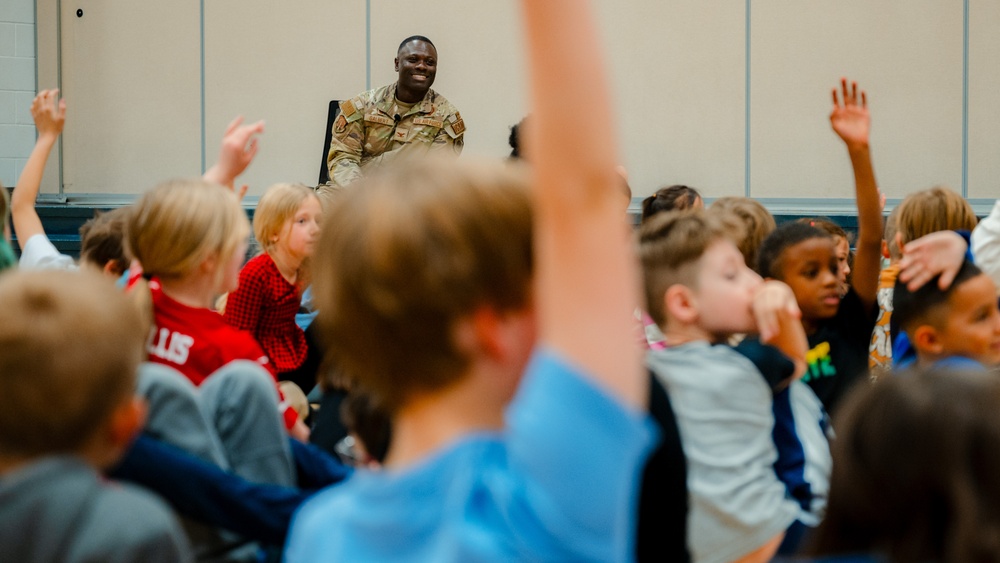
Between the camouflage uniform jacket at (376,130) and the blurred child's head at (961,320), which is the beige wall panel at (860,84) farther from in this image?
the blurred child's head at (961,320)

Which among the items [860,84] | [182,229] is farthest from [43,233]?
[860,84]

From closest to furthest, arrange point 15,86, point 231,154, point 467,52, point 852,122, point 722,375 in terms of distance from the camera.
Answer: point 722,375
point 231,154
point 852,122
point 15,86
point 467,52

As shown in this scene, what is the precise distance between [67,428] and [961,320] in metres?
2.01

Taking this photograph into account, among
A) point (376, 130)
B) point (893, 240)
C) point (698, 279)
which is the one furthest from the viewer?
point (376, 130)

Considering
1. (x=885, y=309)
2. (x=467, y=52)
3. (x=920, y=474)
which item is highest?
(x=467, y=52)

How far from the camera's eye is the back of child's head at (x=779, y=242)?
2682 mm

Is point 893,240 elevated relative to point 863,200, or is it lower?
lower

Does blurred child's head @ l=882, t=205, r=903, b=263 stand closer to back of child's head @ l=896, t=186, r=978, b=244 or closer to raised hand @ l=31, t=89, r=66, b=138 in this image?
back of child's head @ l=896, t=186, r=978, b=244

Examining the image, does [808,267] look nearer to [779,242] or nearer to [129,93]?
[779,242]

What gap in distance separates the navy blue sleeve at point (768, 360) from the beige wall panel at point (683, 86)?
6.35 meters

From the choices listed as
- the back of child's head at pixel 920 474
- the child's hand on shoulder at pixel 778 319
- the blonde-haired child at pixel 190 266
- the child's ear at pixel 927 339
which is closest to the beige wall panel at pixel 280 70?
the blonde-haired child at pixel 190 266

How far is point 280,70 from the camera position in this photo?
Result: 8.02m

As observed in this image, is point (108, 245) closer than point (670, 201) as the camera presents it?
Yes

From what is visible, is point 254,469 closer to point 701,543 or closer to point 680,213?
point 701,543
